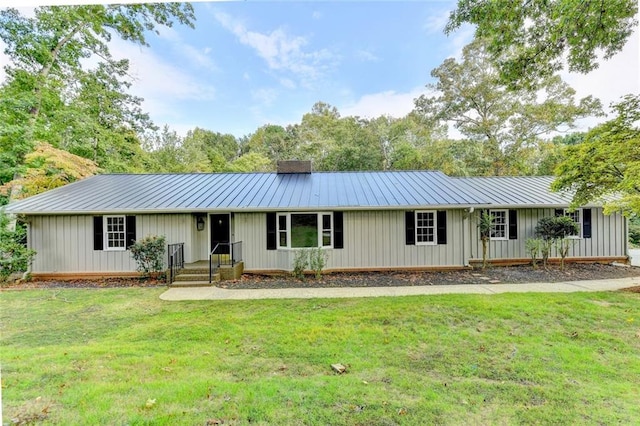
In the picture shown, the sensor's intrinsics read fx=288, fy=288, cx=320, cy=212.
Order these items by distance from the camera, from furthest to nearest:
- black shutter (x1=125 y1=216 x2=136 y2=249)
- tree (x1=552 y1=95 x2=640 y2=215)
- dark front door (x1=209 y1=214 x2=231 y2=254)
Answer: dark front door (x1=209 y1=214 x2=231 y2=254), black shutter (x1=125 y1=216 x2=136 y2=249), tree (x1=552 y1=95 x2=640 y2=215)

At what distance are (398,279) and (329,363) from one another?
5283 mm

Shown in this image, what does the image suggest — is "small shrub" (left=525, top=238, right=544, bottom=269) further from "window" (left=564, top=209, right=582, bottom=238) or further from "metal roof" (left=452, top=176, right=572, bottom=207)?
"window" (left=564, top=209, right=582, bottom=238)

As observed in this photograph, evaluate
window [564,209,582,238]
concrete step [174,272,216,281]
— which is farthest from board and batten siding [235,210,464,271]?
window [564,209,582,238]

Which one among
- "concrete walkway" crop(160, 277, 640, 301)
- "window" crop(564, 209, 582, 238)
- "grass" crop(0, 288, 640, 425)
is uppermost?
"window" crop(564, 209, 582, 238)

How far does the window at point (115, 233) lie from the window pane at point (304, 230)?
5.47 m

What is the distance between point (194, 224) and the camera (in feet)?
31.7

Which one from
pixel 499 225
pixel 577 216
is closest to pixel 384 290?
pixel 499 225

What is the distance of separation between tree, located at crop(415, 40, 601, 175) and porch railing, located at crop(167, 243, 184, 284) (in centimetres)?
1925

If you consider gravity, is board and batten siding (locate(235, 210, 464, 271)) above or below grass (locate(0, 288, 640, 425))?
above

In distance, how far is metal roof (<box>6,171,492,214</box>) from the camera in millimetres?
8953

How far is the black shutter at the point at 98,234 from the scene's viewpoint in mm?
9164

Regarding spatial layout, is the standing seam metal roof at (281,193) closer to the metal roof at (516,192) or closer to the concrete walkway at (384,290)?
the metal roof at (516,192)

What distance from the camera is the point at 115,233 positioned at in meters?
9.30

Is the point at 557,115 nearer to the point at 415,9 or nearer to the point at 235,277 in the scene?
the point at 415,9
